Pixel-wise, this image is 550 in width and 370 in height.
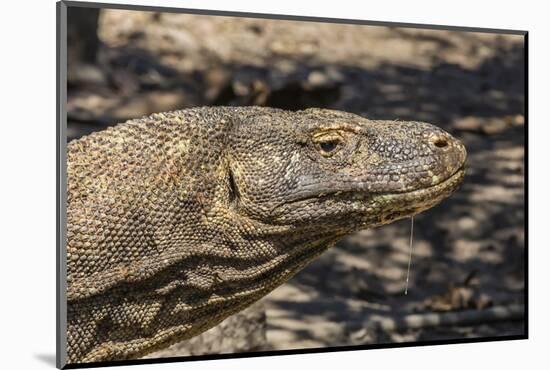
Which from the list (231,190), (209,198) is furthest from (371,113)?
(209,198)

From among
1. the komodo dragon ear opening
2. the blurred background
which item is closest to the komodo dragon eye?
the komodo dragon ear opening

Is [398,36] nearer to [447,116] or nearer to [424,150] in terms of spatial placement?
[447,116]

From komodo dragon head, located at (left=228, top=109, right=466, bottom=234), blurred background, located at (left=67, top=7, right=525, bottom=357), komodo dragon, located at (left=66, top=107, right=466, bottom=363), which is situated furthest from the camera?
blurred background, located at (left=67, top=7, right=525, bottom=357)

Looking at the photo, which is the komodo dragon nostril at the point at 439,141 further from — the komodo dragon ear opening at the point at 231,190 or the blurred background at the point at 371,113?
the blurred background at the point at 371,113

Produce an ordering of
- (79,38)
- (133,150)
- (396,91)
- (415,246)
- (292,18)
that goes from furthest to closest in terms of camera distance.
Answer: (415,246) → (396,91) → (292,18) → (79,38) → (133,150)

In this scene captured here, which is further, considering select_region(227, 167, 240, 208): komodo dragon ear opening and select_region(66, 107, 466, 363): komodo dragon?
select_region(227, 167, 240, 208): komodo dragon ear opening

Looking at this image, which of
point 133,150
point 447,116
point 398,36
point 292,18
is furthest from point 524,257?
point 133,150

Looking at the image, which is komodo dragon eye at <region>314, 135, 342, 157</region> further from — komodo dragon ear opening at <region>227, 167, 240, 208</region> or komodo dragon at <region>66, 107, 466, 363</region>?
komodo dragon ear opening at <region>227, 167, 240, 208</region>
